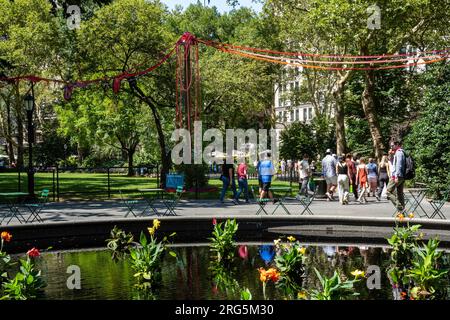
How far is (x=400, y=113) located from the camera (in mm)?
42062

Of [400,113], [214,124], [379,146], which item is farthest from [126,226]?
[214,124]

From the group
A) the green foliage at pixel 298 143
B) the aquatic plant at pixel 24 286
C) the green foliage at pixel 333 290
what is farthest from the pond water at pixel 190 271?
the green foliage at pixel 298 143

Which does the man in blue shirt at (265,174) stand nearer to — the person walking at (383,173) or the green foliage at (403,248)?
the person walking at (383,173)

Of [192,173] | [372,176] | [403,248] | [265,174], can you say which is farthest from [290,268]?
[192,173]

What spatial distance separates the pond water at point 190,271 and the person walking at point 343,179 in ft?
24.6

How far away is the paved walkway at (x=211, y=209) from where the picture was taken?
18.6 meters

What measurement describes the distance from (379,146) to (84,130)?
28.4m

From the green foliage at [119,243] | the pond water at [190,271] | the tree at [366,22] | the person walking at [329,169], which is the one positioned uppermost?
the tree at [366,22]

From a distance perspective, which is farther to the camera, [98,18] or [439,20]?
[439,20]

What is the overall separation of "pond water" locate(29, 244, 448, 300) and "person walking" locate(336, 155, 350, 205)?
24.6ft

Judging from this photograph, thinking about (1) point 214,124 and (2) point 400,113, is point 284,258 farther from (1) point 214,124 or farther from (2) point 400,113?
(1) point 214,124

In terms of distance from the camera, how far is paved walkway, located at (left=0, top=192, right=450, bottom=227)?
18594mm

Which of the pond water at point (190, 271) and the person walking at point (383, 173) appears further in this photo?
the person walking at point (383, 173)

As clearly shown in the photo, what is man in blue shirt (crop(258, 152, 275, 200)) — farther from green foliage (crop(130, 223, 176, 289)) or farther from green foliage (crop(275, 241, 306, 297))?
green foliage (crop(275, 241, 306, 297))
